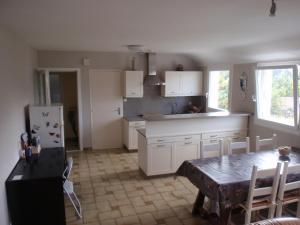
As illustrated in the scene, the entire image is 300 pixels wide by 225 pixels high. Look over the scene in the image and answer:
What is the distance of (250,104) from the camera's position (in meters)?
5.12

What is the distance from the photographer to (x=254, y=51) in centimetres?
444

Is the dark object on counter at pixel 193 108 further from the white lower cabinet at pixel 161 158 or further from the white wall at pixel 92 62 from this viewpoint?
the white lower cabinet at pixel 161 158

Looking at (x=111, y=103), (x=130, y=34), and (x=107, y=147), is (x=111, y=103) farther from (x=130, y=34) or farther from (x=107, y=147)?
(x=130, y=34)

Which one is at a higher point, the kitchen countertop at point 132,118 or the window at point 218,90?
the window at point 218,90

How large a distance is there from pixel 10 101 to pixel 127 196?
2.14m

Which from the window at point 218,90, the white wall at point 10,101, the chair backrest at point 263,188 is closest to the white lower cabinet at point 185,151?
the window at point 218,90

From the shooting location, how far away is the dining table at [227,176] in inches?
103

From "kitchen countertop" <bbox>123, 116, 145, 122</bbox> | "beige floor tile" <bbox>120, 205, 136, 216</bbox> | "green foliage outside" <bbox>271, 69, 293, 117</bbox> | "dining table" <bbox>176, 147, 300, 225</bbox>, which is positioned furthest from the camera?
"kitchen countertop" <bbox>123, 116, 145, 122</bbox>

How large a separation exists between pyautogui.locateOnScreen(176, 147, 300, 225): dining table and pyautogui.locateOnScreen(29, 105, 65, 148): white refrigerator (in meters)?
2.32

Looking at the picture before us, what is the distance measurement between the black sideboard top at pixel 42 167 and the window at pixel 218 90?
390 cm

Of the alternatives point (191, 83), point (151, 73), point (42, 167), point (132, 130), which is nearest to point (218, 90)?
point (191, 83)

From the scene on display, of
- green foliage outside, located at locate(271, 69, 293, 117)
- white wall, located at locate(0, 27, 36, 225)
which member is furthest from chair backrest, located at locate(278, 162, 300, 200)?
white wall, located at locate(0, 27, 36, 225)

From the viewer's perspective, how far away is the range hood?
642cm

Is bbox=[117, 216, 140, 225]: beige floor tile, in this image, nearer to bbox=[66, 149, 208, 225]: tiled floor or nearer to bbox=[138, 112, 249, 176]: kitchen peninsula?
bbox=[66, 149, 208, 225]: tiled floor
